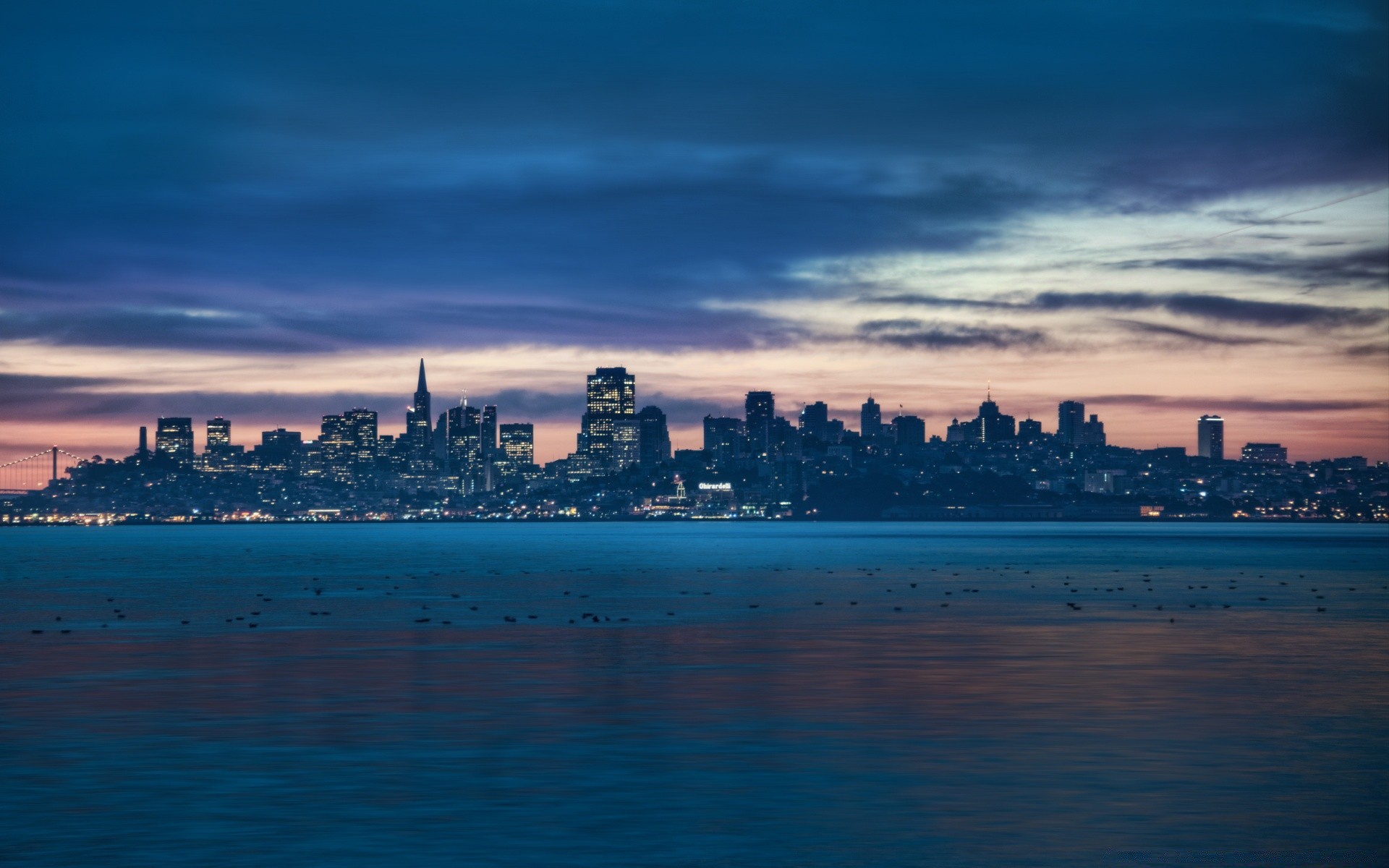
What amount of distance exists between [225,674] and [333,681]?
435 centimetres

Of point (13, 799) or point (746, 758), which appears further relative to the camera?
point (746, 758)

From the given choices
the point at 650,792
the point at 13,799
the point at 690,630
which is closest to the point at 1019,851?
the point at 650,792

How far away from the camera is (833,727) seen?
37.2 metres

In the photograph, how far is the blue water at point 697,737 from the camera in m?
24.3

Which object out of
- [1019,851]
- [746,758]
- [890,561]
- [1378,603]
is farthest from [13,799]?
[890,561]

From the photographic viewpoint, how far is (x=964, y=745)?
112 ft

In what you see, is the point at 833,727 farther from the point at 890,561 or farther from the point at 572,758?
the point at 890,561

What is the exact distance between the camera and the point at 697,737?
1410 inches

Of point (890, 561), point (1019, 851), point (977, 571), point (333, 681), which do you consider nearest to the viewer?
point (1019, 851)

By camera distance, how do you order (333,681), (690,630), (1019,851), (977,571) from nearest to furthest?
(1019,851)
(333,681)
(690,630)
(977,571)

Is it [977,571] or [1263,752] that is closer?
[1263,752]

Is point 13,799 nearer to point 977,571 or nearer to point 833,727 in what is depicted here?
point 833,727

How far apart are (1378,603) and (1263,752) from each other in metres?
60.2

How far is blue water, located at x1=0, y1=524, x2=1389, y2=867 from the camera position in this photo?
24.3m
